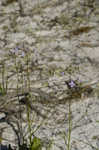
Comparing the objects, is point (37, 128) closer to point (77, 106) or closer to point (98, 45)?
point (77, 106)

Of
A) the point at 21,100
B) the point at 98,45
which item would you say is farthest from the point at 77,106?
the point at 98,45

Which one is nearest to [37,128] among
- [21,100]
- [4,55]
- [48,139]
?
[48,139]

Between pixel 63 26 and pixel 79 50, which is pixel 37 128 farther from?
pixel 63 26

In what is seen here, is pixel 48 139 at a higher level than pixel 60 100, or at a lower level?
lower

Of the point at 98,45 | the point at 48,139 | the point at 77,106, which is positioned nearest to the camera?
the point at 48,139

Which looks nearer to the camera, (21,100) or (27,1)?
(21,100)

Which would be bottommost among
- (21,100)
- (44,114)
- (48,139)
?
(48,139)

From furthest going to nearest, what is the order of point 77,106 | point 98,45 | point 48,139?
point 98,45
point 77,106
point 48,139
